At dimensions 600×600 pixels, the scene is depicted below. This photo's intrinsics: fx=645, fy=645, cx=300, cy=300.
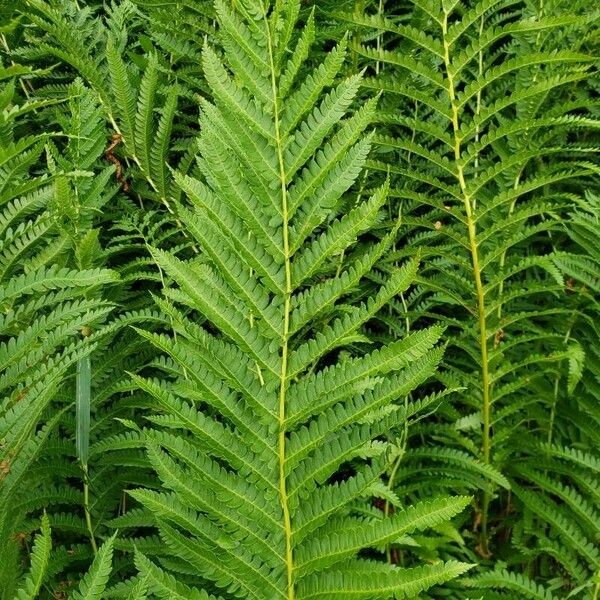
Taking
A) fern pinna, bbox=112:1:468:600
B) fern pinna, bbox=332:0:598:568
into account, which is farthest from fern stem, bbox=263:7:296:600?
fern pinna, bbox=332:0:598:568

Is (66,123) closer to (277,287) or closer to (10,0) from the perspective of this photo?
(10,0)

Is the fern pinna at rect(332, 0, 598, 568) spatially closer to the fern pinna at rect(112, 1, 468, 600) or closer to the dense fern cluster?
the dense fern cluster

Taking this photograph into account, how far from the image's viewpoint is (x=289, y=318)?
0.88m

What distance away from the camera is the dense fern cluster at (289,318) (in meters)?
0.86

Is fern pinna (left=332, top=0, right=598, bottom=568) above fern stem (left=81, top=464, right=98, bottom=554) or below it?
above

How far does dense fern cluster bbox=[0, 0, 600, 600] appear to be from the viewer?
0.86 m

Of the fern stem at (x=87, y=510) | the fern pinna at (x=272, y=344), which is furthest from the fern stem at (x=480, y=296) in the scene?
the fern stem at (x=87, y=510)

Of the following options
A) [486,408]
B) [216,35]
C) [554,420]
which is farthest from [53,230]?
[554,420]

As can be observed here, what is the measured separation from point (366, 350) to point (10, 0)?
115 cm

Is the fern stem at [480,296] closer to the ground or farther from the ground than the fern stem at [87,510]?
farther from the ground

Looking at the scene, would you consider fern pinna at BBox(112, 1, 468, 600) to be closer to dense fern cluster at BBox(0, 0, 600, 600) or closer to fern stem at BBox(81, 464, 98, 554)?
dense fern cluster at BBox(0, 0, 600, 600)

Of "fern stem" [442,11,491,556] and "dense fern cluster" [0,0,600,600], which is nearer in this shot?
"dense fern cluster" [0,0,600,600]

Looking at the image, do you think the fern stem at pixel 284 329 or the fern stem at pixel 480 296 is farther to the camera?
the fern stem at pixel 480 296

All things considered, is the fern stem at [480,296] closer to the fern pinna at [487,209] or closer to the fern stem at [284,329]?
the fern pinna at [487,209]
